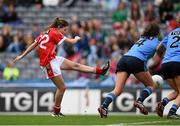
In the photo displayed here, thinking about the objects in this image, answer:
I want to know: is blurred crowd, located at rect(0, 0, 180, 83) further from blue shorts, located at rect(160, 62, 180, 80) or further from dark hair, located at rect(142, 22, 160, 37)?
blue shorts, located at rect(160, 62, 180, 80)

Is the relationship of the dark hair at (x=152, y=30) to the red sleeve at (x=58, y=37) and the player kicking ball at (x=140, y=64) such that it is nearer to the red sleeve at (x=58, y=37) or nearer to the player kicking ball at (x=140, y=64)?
the player kicking ball at (x=140, y=64)

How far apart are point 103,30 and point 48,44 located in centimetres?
1117

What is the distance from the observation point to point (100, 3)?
30047mm

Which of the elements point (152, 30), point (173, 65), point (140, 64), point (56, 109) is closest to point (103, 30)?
point (56, 109)

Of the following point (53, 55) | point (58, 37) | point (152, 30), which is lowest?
point (53, 55)

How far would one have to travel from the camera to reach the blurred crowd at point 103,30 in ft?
88.4

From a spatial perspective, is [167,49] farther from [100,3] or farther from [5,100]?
[100,3]

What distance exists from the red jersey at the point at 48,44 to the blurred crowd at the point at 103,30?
795 cm

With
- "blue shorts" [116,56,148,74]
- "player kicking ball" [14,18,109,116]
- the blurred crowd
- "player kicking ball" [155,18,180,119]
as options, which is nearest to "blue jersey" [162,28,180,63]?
"player kicking ball" [155,18,180,119]

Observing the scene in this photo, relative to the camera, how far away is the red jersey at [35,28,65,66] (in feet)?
56.9

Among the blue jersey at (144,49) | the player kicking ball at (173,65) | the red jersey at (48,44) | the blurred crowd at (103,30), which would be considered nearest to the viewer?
the player kicking ball at (173,65)

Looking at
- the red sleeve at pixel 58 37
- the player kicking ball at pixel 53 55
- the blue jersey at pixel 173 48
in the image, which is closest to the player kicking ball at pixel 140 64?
the blue jersey at pixel 173 48

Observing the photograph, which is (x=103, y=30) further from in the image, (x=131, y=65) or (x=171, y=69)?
(x=171, y=69)

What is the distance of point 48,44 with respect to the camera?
686 inches
